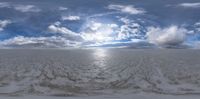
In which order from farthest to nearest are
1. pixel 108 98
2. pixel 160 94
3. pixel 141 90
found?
pixel 141 90, pixel 160 94, pixel 108 98

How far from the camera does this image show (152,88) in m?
32.3

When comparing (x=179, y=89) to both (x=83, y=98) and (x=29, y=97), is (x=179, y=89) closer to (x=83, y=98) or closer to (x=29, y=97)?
(x=83, y=98)

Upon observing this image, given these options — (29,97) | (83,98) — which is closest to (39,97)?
(29,97)

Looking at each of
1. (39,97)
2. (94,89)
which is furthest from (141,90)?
(39,97)

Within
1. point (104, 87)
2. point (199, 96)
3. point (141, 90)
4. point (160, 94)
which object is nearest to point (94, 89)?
point (104, 87)

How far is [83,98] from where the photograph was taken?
26.0 metres

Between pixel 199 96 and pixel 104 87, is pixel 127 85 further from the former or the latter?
pixel 199 96

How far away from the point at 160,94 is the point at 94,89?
19.7 ft

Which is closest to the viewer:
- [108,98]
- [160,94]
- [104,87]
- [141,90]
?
[108,98]

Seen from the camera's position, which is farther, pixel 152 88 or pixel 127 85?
pixel 127 85

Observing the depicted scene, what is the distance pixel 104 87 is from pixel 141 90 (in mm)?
3752

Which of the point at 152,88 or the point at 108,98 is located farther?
the point at 152,88

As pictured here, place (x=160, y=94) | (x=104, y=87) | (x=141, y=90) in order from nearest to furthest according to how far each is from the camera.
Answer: (x=160, y=94)
(x=141, y=90)
(x=104, y=87)

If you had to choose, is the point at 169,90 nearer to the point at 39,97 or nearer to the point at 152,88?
the point at 152,88
